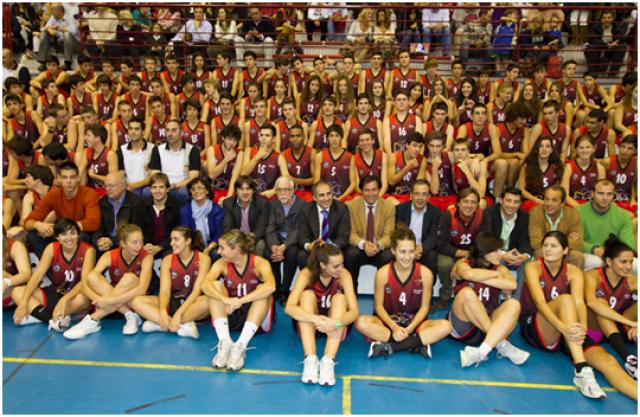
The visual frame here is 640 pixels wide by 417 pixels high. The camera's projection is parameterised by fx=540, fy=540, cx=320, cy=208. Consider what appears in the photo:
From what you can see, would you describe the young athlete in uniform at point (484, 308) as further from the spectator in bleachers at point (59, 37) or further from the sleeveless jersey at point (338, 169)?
the spectator in bleachers at point (59, 37)

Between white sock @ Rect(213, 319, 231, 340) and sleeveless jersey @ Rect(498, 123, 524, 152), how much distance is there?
4.64 meters

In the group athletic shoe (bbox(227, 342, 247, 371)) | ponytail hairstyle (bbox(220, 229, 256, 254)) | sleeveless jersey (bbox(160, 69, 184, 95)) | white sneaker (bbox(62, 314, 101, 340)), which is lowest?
athletic shoe (bbox(227, 342, 247, 371))

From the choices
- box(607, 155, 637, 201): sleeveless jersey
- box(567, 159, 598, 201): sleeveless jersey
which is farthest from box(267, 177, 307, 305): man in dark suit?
box(607, 155, 637, 201): sleeveless jersey

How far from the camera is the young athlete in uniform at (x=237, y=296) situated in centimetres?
437

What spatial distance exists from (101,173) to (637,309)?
19.6 feet

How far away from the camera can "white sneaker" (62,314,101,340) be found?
4.70 metres

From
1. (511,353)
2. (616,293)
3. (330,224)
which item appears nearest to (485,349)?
(511,353)

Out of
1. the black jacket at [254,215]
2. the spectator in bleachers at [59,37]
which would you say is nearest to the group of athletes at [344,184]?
the black jacket at [254,215]

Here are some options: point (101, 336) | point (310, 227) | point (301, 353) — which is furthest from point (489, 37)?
point (101, 336)

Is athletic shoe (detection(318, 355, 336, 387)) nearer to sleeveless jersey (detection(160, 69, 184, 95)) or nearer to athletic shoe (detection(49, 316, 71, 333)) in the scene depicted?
athletic shoe (detection(49, 316, 71, 333))

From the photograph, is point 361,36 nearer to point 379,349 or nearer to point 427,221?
point 427,221

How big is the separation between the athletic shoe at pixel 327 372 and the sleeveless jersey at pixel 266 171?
2911mm

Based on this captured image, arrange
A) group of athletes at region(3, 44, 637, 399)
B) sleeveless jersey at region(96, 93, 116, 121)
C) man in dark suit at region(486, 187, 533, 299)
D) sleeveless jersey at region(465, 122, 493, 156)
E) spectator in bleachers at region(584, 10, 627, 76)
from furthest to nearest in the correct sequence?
spectator in bleachers at region(584, 10, 627, 76)
sleeveless jersey at region(96, 93, 116, 121)
sleeveless jersey at region(465, 122, 493, 156)
man in dark suit at region(486, 187, 533, 299)
group of athletes at region(3, 44, 637, 399)

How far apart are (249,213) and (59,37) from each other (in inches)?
313
